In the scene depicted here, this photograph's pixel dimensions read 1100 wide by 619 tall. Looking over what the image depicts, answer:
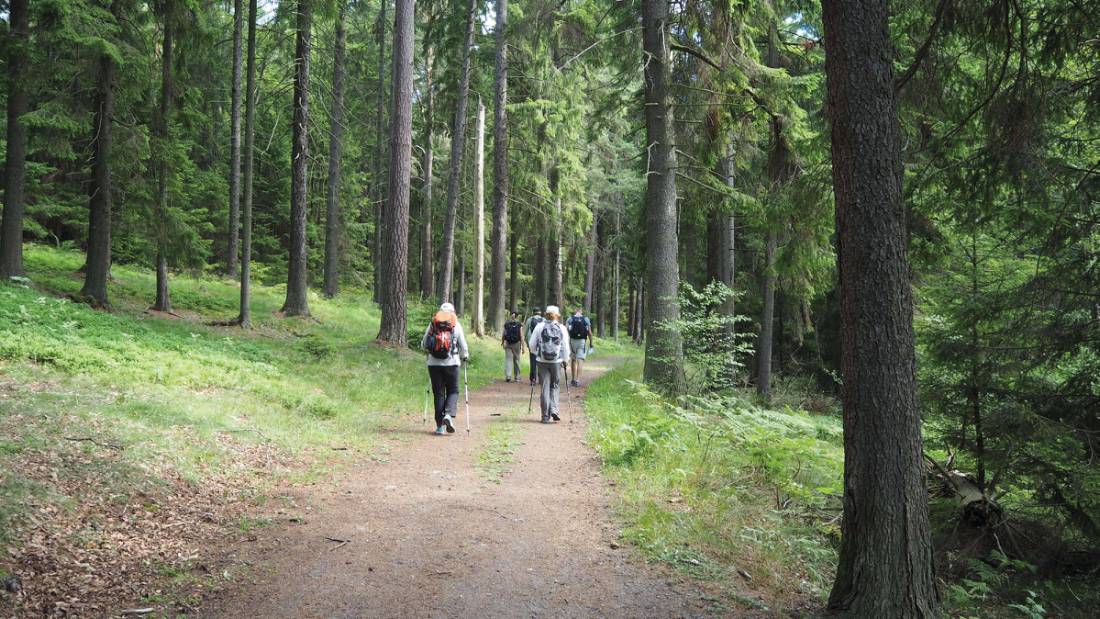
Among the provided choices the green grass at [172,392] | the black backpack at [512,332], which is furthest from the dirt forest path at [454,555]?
the black backpack at [512,332]

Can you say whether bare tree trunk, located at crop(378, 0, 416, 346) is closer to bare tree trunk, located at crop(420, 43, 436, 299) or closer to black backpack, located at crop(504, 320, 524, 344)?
black backpack, located at crop(504, 320, 524, 344)

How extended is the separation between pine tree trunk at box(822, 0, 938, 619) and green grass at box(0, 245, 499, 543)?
5542mm

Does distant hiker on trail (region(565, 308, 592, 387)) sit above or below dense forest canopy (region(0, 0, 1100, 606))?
below

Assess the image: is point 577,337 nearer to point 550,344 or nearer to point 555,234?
point 550,344

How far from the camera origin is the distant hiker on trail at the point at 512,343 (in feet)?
52.3

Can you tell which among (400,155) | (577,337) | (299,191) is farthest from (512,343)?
(299,191)

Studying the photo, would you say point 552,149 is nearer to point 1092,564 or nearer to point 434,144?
point 434,144

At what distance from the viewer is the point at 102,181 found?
14.6 metres

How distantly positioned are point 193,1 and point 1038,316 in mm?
17461

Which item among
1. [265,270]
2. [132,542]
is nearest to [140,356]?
[132,542]

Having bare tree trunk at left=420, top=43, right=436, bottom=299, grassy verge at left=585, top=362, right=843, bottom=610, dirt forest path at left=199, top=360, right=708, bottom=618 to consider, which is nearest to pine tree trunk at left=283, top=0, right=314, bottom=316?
bare tree trunk at left=420, top=43, right=436, bottom=299

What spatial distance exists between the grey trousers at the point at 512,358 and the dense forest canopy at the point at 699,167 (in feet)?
9.29

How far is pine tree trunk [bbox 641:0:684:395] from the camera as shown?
12.0 m

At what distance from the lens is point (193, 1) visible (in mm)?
15211
